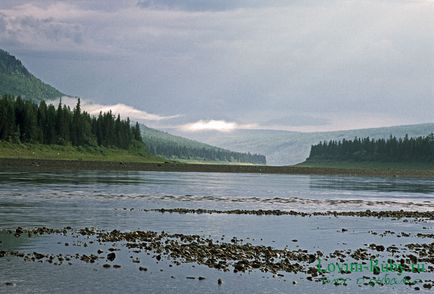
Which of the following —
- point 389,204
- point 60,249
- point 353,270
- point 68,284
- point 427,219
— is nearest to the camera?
point 68,284

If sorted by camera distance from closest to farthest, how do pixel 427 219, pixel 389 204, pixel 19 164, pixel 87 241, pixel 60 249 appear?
pixel 60 249 → pixel 87 241 → pixel 427 219 → pixel 389 204 → pixel 19 164

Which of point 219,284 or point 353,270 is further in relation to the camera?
point 353,270

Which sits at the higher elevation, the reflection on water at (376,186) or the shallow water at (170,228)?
the reflection on water at (376,186)

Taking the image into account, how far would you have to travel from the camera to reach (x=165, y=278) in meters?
29.4

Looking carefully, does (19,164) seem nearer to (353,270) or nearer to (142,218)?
(142,218)

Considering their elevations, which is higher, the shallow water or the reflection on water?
the reflection on water

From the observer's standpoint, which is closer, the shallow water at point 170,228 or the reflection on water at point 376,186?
the shallow water at point 170,228

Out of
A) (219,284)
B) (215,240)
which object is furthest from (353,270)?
(215,240)

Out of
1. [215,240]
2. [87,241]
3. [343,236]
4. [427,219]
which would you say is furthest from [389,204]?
Result: [87,241]

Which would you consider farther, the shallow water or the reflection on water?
the reflection on water

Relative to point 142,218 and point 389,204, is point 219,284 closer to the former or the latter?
point 142,218

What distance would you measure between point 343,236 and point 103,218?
19.1 m

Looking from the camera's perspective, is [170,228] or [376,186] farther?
[376,186]

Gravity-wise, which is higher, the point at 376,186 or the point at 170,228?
the point at 376,186
